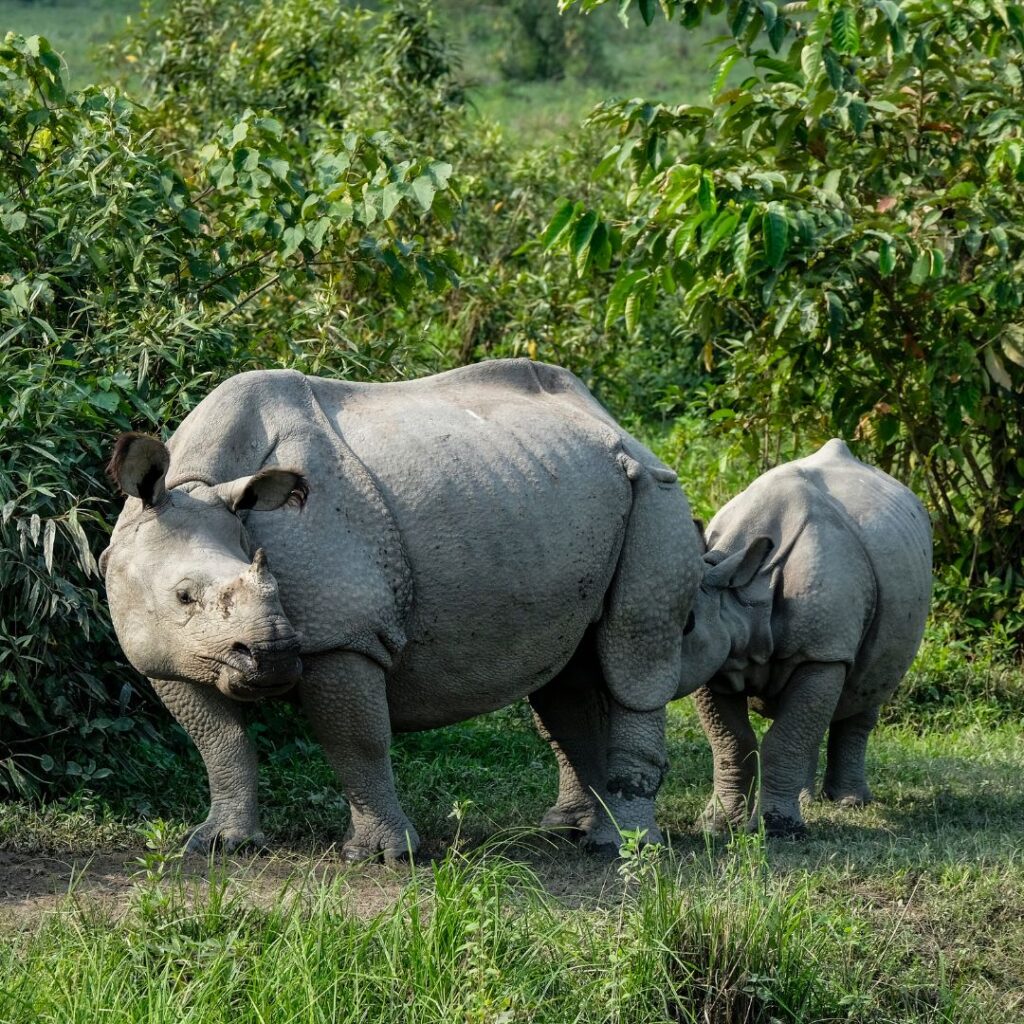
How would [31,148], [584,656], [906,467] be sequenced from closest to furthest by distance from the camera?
[584,656]
[31,148]
[906,467]

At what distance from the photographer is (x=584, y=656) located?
604 centimetres

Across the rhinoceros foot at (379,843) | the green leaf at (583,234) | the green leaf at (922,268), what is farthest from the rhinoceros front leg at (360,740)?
the green leaf at (922,268)

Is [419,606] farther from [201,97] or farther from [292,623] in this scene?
[201,97]

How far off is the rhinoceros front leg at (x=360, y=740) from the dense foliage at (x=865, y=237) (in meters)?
3.15

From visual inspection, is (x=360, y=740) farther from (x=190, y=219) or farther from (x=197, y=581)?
(x=190, y=219)

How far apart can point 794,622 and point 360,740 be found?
6.03ft

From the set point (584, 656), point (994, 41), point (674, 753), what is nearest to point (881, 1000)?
point (584, 656)

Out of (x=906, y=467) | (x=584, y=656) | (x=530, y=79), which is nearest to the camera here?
(x=584, y=656)

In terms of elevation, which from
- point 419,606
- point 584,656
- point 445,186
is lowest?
point 584,656

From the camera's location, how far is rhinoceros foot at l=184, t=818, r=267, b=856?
5270 millimetres

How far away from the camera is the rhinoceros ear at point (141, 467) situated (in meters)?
Answer: 4.88

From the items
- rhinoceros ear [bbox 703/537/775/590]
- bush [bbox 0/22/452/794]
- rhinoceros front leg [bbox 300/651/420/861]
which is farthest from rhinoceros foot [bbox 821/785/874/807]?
bush [bbox 0/22/452/794]

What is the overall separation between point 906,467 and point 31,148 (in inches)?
188

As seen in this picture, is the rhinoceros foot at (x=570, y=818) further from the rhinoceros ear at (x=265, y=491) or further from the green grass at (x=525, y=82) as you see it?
the green grass at (x=525, y=82)
